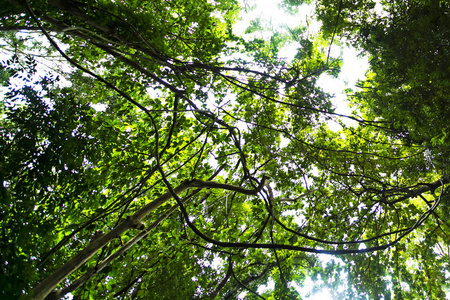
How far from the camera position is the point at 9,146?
1.77 m

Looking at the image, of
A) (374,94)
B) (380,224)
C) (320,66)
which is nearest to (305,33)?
(320,66)

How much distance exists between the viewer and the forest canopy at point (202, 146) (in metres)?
2.04

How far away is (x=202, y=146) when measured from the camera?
2.66 meters

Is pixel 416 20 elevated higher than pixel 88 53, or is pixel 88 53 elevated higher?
pixel 88 53

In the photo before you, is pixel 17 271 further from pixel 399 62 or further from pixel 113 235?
pixel 399 62

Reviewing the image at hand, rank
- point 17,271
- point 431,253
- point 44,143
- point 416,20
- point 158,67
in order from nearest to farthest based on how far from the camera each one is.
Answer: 1. point 17,271
2. point 44,143
3. point 416,20
4. point 158,67
5. point 431,253

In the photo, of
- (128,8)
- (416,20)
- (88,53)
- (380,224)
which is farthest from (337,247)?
(88,53)

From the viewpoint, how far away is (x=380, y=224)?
437 centimetres

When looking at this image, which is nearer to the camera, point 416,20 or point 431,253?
point 416,20

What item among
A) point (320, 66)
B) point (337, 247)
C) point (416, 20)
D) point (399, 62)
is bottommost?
point (337, 247)

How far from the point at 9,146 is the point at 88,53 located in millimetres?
2584

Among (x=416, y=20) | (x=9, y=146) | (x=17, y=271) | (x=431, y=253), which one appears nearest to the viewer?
(x=17, y=271)

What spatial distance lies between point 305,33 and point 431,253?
470cm

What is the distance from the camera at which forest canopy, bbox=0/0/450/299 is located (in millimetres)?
2039
